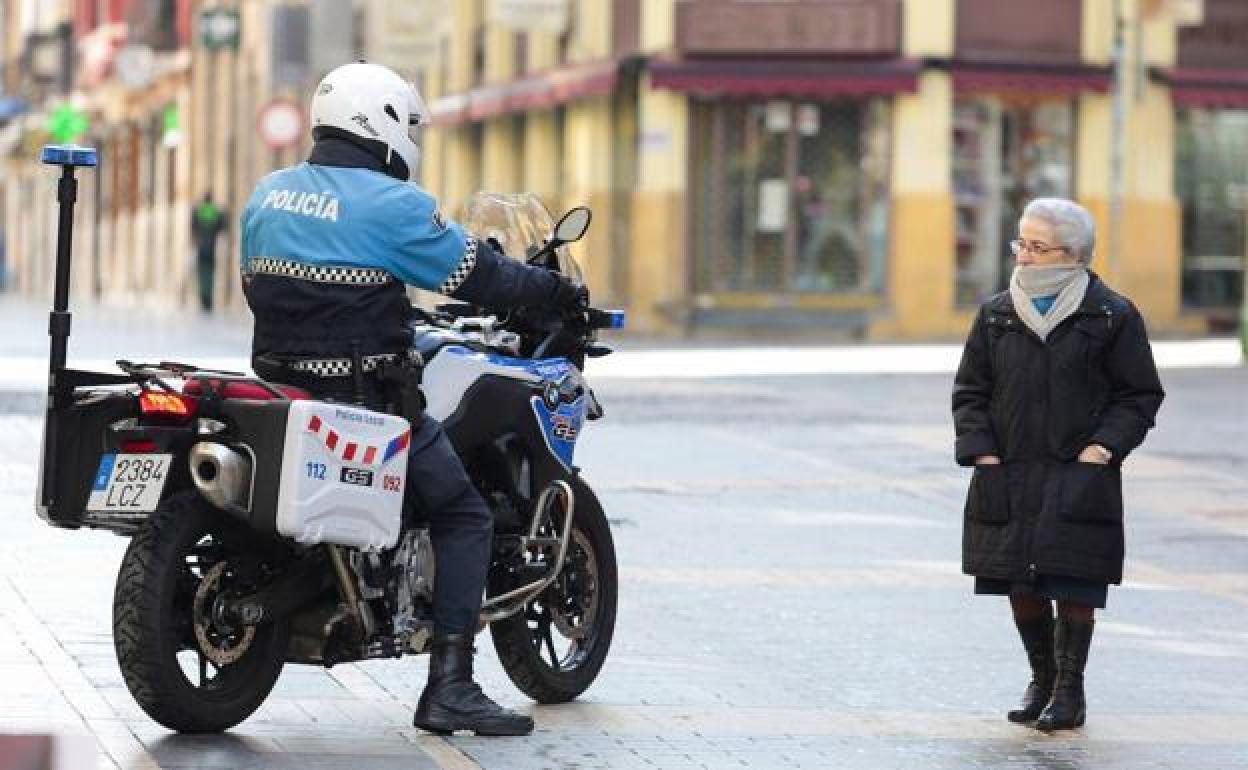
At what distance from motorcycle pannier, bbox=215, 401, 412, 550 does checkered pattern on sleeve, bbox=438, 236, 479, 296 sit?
1.32 ft

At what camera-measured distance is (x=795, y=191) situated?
41.4 metres

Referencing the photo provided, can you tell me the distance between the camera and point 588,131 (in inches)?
1721

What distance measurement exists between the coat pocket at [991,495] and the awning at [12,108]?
270 ft

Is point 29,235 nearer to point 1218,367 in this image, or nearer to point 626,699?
point 1218,367

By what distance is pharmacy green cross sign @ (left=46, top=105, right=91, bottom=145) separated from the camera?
7288 centimetres

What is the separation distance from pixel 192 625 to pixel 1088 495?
257cm

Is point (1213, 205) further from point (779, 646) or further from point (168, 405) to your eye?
point (168, 405)

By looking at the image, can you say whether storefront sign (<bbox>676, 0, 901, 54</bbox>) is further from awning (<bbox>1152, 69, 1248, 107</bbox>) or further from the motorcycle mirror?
the motorcycle mirror

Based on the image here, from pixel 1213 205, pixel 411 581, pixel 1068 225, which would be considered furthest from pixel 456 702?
pixel 1213 205

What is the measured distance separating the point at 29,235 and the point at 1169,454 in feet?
238

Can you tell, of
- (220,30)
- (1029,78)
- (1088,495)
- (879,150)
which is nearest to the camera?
(1088,495)

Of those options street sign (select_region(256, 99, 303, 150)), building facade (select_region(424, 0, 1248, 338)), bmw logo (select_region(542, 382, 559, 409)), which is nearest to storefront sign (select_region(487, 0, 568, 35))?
building facade (select_region(424, 0, 1248, 338))

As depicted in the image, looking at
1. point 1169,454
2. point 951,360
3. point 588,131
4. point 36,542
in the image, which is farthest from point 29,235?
point 36,542

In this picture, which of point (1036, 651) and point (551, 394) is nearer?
point (551, 394)
